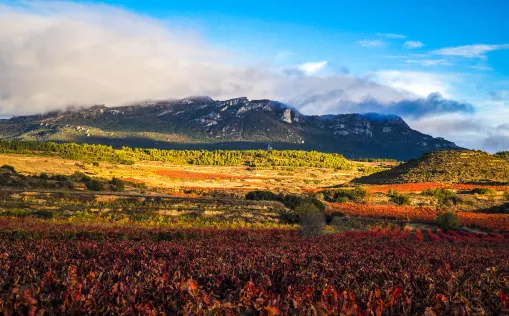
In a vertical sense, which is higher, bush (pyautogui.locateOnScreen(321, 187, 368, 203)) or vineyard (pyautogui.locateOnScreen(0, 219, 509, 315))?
vineyard (pyautogui.locateOnScreen(0, 219, 509, 315))

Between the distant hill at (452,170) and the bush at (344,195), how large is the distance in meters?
24.9

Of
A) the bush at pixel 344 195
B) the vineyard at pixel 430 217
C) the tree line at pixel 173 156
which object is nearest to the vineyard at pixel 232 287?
the vineyard at pixel 430 217

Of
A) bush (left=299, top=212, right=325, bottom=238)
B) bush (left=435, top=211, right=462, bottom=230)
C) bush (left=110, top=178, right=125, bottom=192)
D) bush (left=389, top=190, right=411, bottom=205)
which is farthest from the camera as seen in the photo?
bush (left=389, top=190, right=411, bottom=205)

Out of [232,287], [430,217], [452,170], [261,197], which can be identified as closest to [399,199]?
[430,217]

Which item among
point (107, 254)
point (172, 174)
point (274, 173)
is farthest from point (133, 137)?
point (107, 254)

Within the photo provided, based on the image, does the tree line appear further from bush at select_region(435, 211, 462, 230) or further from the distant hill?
bush at select_region(435, 211, 462, 230)

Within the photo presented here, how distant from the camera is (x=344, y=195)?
216 ft

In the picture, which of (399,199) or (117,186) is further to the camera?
(399,199)

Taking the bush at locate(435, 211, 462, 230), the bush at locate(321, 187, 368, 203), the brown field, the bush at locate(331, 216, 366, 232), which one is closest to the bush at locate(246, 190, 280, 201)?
the bush at locate(321, 187, 368, 203)

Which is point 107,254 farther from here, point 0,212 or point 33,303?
point 0,212

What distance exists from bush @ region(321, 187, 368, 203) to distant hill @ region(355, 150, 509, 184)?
81.7 feet

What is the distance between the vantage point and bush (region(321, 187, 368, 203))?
210 ft

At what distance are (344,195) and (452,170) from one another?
116 feet

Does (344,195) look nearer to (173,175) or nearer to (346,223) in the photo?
(346,223)
